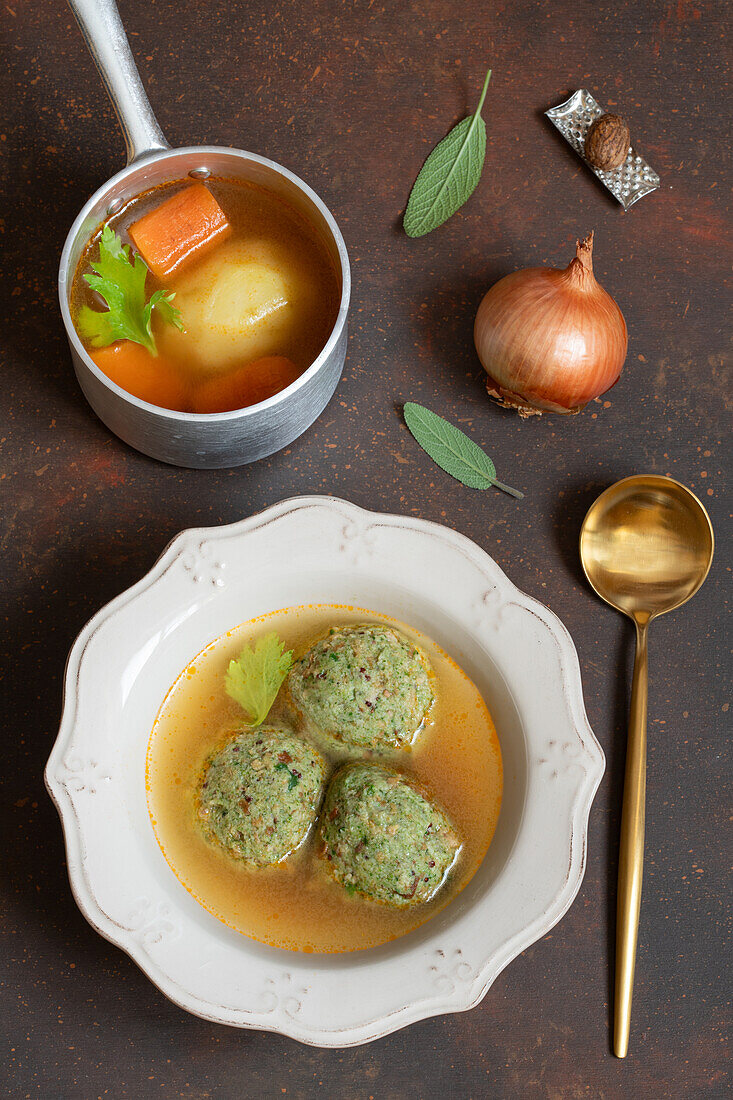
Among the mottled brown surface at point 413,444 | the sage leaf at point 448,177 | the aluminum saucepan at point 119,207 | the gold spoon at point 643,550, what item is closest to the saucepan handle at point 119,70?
the aluminum saucepan at point 119,207

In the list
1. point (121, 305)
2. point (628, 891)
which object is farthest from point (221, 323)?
point (628, 891)

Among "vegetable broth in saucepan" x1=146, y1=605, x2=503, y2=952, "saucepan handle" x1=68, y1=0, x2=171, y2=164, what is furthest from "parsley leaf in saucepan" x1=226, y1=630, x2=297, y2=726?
"saucepan handle" x1=68, y1=0, x2=171, y2=164

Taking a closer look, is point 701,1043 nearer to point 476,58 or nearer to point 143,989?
point 143,989

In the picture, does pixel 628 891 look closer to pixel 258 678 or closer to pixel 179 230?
pixel 258 678

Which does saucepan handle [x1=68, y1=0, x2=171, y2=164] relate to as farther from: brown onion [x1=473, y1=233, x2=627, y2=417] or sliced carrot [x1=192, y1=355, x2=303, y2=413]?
brown onion [x1=473, y1=233, x2=627, y2=417]

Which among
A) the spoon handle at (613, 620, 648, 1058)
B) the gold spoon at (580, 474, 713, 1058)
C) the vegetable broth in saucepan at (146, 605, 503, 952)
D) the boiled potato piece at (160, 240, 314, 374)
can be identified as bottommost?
the spoon handle at (613, 620, 648, 1058)

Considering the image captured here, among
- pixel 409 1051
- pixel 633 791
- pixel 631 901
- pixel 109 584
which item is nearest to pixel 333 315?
pixel 109 584
